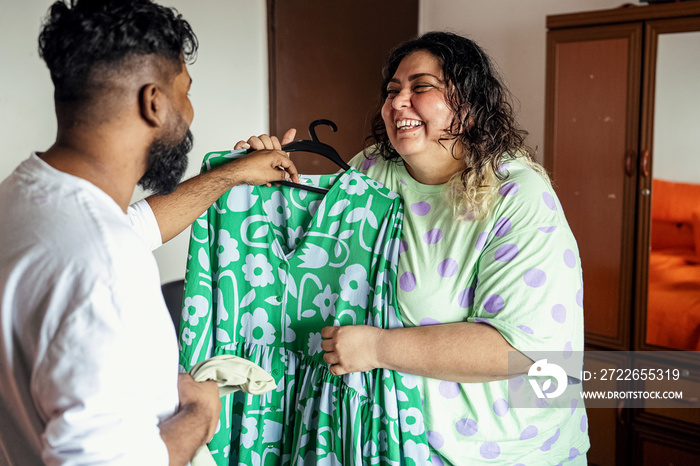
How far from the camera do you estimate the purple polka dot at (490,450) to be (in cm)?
132

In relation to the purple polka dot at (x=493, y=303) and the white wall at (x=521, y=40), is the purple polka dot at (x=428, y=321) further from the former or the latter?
the white wall at (x=521, y=40)

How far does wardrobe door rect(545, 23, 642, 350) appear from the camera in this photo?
108 inches

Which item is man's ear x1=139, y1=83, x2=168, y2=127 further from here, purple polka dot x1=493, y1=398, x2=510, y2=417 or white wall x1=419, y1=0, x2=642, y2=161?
white wall x1=419, y1=0, x2=642, y2=161

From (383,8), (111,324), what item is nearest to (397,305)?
(111,324)

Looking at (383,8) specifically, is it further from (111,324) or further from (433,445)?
(111,324)

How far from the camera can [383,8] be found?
3631 millimetres

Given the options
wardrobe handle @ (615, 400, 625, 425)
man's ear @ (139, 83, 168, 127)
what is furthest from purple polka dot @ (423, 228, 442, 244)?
wardrobe handle @ (615, 400, 625, 425)

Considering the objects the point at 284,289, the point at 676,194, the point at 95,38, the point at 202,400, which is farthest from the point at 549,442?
the point at 676,194

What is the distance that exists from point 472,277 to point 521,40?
114 inches

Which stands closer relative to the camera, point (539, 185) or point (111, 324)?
point (111, 324)

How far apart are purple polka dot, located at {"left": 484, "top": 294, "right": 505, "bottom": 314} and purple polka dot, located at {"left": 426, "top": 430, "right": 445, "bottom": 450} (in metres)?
0.29

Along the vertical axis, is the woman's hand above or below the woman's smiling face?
below

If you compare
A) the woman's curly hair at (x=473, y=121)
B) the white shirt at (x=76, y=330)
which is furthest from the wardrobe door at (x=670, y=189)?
the white shirt at (x=76, y=330)

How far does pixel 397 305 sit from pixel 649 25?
6.49 ft
